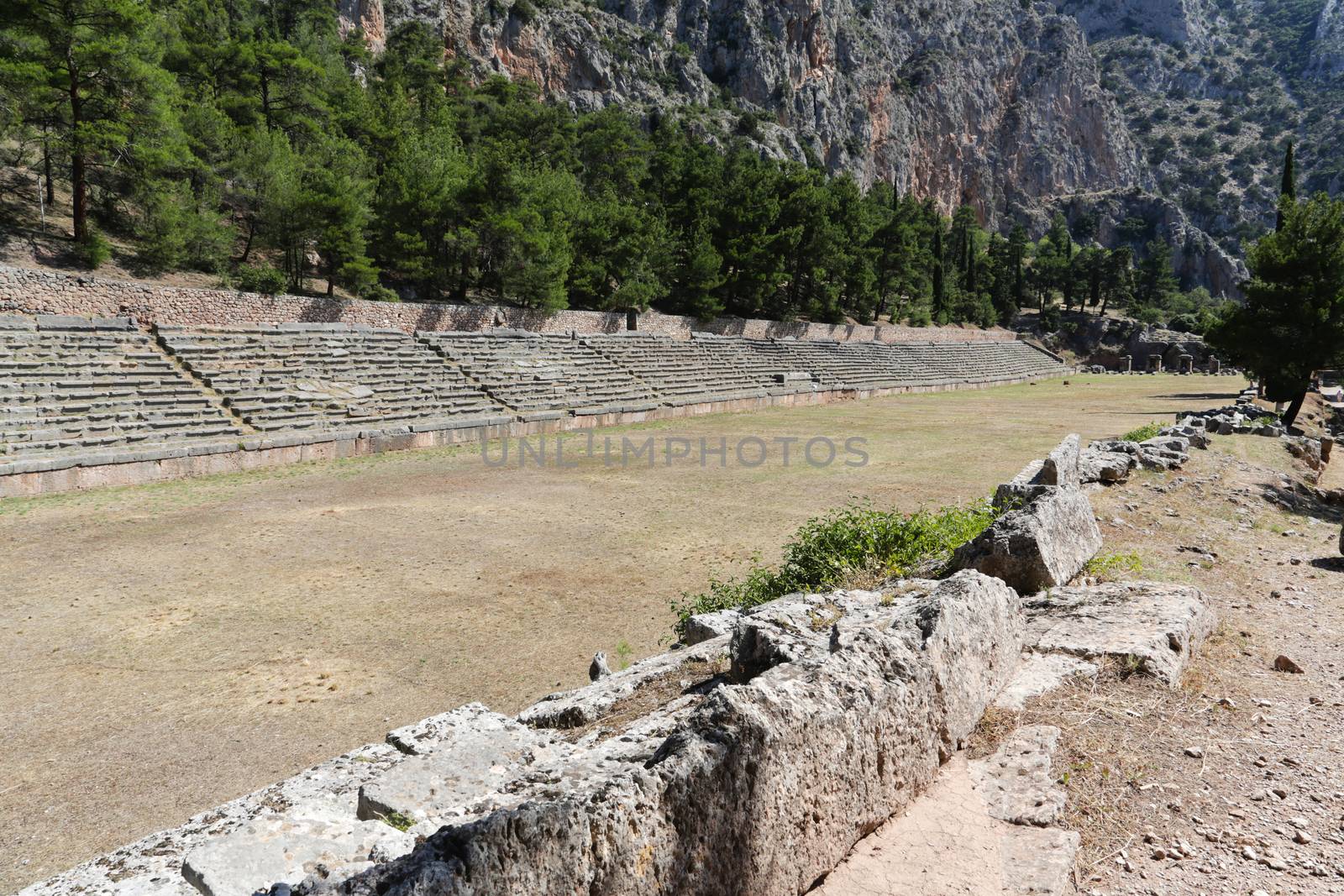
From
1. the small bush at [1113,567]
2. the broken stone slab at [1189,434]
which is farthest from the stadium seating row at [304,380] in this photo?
the small bush at [1113,567]

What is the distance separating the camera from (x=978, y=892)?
2.89 m

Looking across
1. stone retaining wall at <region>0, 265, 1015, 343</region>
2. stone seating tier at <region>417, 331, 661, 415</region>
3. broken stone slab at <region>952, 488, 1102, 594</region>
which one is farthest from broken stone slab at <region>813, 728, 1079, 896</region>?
stone retaining wall at <region>0, 265, 1015, 343</region>

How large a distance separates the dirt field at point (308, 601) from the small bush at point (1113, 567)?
12.7 ft

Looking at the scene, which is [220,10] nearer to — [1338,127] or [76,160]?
[76,160]

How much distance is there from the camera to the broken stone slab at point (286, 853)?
9.03 feet

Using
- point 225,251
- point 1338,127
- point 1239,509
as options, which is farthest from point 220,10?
point 1338,127

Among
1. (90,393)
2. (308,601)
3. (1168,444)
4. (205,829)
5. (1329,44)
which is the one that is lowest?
(308,601)

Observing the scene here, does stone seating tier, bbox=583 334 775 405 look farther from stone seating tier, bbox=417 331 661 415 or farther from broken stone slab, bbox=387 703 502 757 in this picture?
broken stone slab, bbox=387 703 502 757

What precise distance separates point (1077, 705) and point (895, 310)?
62.5 meters

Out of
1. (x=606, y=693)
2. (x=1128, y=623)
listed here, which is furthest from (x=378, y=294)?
(x=1128, y=623)

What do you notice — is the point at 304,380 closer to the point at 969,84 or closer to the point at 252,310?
the point at 252,310

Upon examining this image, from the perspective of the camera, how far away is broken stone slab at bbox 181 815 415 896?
2.75 meters

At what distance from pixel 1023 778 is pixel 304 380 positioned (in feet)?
65.8

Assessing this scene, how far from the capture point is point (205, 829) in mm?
3529
